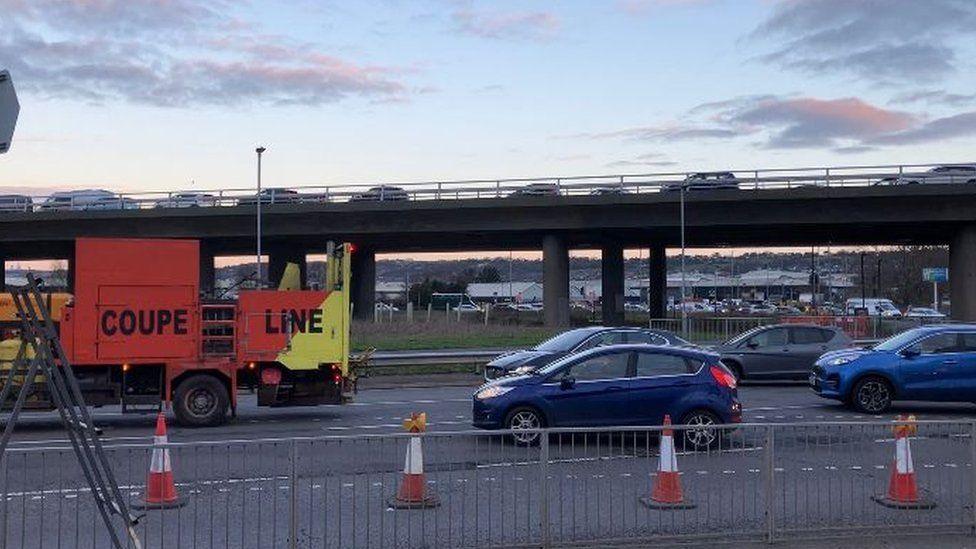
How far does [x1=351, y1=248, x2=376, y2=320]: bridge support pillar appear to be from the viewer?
62188mm

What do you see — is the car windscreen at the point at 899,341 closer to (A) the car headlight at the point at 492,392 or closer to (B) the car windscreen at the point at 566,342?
(B) the car windscreen at the point at 566,342

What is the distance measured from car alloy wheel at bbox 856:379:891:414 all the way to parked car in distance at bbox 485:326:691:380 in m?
3.78

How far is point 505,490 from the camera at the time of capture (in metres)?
9.02

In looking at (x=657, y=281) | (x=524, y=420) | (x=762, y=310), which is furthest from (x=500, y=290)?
(x=524, y=420)

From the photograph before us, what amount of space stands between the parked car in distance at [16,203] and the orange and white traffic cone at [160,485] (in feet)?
158

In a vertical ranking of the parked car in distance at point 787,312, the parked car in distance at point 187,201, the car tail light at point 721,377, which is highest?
the parked car in distance at point 187,201

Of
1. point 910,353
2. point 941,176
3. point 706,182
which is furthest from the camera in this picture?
point 706,182

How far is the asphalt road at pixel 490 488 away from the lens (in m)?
8.41

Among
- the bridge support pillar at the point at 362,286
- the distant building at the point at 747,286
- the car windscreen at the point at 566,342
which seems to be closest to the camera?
the car windscreen at the point at 566,342

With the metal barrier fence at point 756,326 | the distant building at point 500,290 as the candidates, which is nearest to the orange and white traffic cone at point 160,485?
the metal barrier fence at point 756,326

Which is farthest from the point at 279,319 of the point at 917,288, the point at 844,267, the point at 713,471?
the point at 844,267

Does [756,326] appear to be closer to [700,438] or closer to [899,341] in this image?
[899,341]

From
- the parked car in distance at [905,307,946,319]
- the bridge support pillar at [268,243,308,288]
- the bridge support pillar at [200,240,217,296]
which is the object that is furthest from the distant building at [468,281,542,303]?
the parked car in distance at [905,307,946,319]

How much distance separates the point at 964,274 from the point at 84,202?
38.9 meters
